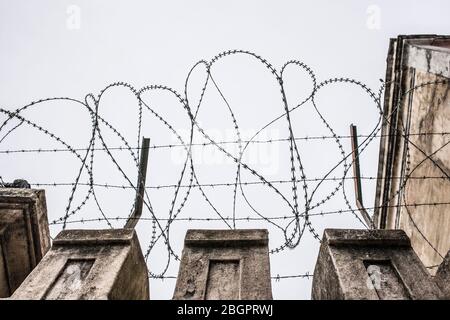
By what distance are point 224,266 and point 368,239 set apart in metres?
1.52

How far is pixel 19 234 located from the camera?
518 centimetres

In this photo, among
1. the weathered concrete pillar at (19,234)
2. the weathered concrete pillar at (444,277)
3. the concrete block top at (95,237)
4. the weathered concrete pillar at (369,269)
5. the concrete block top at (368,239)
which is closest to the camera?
the weathered concrete pillar at (369,269)

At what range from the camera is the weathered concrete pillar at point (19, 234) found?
5094 millimetres

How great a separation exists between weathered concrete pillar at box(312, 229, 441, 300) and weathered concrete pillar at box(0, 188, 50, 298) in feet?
12.1

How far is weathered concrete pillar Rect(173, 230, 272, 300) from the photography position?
357cm

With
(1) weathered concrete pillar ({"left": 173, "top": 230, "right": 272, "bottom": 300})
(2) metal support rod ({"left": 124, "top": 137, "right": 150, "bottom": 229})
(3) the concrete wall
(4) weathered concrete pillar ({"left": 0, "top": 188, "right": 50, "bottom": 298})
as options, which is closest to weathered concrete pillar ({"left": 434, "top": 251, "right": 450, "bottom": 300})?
(1) weathered concrete pillar ({"left": 173, "top": 230, "right": 272, "bottom": 300})

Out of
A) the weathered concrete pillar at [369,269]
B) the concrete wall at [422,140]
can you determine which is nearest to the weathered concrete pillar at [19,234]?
the weathered concrete pillar at [369,269]

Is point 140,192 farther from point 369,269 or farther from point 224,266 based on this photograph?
point 369,269

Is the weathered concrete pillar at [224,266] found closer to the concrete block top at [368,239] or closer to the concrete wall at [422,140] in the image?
the concrete block top at [368,239]

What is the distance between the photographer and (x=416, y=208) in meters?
8.52

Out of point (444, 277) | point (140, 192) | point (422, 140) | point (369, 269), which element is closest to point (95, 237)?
point (140, 192)

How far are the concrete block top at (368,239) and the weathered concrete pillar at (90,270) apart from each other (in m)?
2.08
